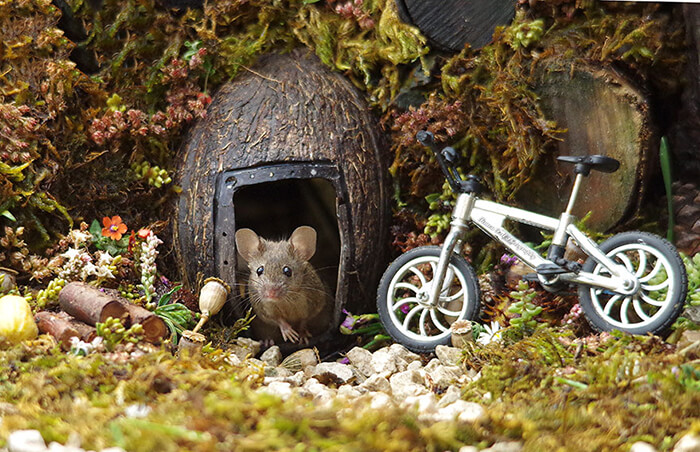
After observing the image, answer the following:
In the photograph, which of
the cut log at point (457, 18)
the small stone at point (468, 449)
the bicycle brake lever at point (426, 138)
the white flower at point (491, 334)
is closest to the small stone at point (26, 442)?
the small stone at point (468, 449)

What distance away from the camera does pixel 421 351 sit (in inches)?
150

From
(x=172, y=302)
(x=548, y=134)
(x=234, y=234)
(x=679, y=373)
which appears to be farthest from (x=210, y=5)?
(x=679, y=373)

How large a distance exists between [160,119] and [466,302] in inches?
84.7

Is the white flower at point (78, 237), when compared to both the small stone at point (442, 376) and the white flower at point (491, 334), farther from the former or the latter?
the white flower at point (491, 334)

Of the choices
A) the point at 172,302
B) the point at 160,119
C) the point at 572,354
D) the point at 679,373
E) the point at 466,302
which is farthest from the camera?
the point at 160,119

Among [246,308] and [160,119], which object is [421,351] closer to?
[246,308]

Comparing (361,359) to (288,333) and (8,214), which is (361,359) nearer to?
(288,333)

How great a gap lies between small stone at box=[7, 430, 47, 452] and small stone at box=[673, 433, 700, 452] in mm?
1700

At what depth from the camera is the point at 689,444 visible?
1992mm

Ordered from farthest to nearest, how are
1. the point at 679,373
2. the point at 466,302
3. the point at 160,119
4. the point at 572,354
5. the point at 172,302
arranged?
the point at 160,119
the point at 172,302
the point at 466,302
the point at 572,354
the point at 679,373

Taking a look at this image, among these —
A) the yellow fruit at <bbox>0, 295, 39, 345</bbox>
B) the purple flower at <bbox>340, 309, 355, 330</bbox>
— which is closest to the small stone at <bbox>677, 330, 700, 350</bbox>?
the purple flower at <bbox>340, 309, 355, 330</bbox>

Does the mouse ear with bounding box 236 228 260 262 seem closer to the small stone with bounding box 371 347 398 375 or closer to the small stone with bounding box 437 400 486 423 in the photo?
the small stone with bounding box 371 347 398 375

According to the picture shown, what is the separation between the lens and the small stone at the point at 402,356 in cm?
379

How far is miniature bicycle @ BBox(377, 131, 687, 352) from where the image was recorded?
3.24 metres
